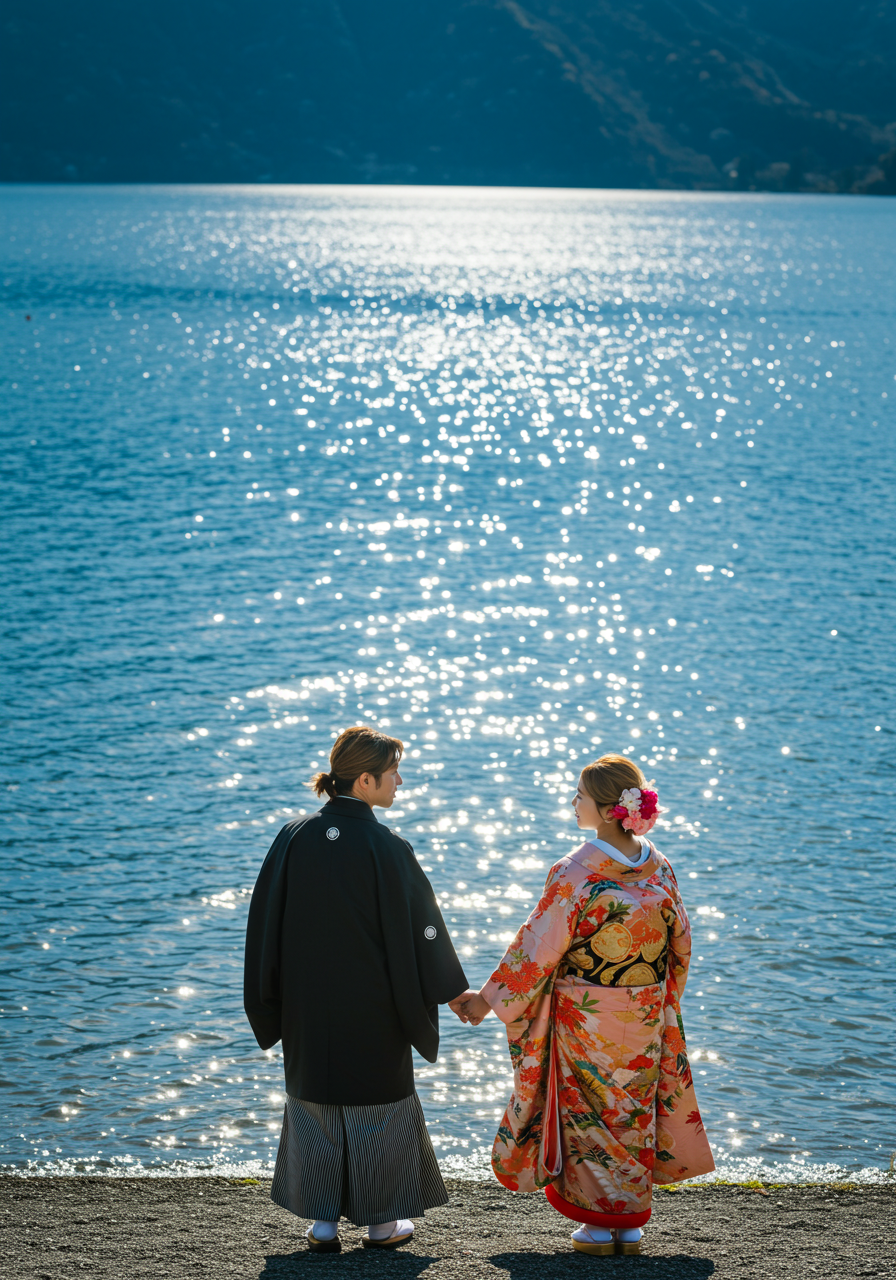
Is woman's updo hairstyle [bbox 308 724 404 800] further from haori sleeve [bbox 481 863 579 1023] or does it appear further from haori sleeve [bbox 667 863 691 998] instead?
haori sleeve [bbox 667 863 691 998]

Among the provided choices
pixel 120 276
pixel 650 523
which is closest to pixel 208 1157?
pixel 650 523

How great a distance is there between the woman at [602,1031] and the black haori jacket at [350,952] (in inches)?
13.2

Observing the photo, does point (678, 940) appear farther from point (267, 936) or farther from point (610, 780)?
point (267, 936)

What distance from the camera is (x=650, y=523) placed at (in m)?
28.0

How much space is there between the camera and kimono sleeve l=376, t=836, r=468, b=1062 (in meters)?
5.60

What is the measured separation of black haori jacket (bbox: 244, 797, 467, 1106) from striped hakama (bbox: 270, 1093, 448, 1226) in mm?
84

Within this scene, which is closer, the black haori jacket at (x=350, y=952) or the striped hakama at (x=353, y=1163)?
the black haori jacket at (x=350, y=952)

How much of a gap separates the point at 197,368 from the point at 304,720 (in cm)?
3676

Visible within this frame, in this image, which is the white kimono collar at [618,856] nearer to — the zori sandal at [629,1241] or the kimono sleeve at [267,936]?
the kimono sleeve at [267,936]

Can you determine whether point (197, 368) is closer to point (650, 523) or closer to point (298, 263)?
point (650, 523)

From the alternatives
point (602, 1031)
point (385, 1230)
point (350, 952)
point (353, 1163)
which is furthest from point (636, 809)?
point (385, 1230)

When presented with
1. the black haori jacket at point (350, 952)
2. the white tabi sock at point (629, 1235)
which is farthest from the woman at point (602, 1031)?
the black haori jacket at point (350, 952)

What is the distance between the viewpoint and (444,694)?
1739cm

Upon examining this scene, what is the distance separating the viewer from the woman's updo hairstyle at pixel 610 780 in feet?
18.5
